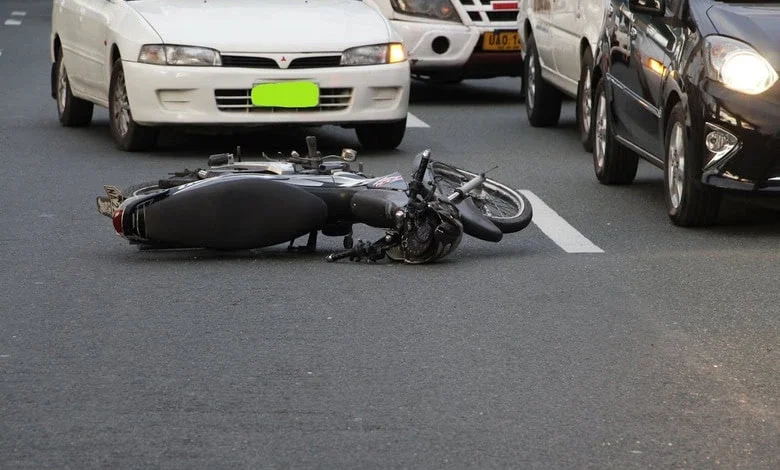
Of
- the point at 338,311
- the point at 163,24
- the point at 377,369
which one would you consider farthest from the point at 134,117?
the point at 377,369

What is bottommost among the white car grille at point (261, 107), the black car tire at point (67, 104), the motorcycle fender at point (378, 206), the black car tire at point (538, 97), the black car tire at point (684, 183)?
the black car tire at point (67, 104)

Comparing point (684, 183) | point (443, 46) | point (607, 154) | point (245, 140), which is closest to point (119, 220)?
point (684, 183)

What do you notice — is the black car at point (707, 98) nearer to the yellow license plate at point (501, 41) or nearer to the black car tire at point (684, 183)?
the black car tire at point (684, 183)

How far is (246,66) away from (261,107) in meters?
0.29

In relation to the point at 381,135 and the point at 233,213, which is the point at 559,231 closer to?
the point at 233,213

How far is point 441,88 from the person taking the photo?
19078mm

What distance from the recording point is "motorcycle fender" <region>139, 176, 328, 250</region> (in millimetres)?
8141

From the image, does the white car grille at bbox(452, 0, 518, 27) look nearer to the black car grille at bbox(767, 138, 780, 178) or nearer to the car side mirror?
the car side mirror

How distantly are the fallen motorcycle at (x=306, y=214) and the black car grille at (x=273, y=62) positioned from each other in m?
3.85

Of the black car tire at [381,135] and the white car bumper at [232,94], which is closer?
the white car bumper at [232,94]

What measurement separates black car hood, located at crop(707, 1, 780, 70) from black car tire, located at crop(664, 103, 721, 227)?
17.8 inches

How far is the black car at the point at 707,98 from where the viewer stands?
899 cm

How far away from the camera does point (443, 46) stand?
17.0 meters

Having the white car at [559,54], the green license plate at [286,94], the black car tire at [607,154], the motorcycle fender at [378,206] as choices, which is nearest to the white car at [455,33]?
the white car at [559,54]
